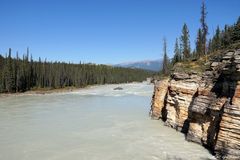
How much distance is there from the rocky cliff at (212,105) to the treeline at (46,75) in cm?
6269

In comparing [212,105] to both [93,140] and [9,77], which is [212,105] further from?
[9,77]

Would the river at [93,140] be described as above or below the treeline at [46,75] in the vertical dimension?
below

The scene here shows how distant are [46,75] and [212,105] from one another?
89.3m

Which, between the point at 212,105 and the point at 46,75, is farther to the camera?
the point at 46,75

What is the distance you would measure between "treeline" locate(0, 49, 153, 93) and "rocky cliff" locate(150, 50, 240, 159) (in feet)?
206

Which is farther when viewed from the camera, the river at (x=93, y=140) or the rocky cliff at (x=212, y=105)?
the river at (x=93, y=140)

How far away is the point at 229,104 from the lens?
18219 mm

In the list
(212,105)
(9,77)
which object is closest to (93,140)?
(212,105)

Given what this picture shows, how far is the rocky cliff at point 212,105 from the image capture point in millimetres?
17766

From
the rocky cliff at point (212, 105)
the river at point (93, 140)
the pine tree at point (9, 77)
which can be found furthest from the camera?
the pine tree at point (9, 77)

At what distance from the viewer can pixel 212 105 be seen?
20.5 metres

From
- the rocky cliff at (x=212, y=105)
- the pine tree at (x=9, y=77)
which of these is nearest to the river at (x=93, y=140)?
the rocky cliff at (x=212, y=105)

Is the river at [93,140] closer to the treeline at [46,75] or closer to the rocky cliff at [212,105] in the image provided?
the rocky cliff at [212,105]

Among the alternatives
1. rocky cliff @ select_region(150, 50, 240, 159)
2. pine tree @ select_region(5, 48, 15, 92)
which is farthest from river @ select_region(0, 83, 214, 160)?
pine tree @ select_region(5, 48, 15, 92)
